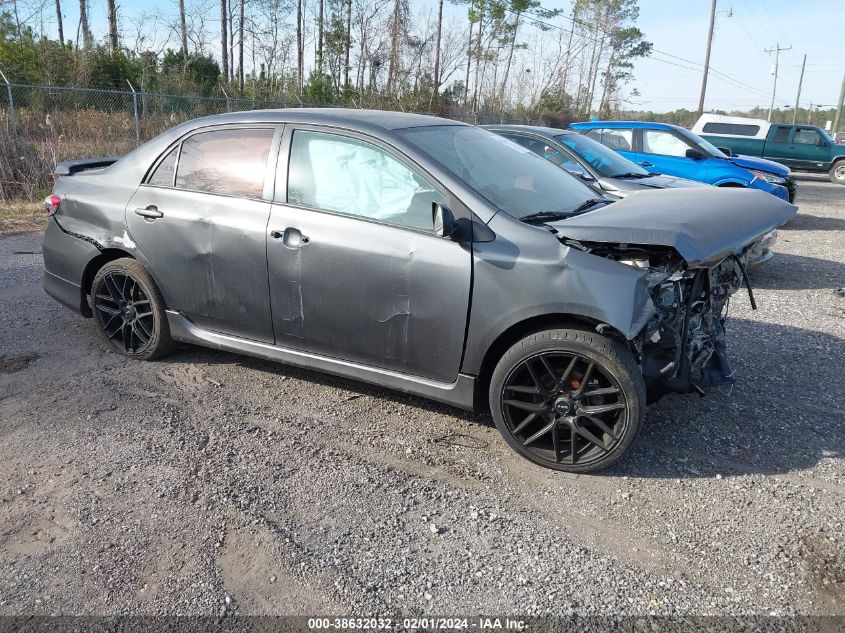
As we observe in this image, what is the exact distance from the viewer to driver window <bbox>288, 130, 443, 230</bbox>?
3459 mm

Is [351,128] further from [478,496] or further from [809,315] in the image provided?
[809,315]

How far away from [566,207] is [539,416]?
129 cm

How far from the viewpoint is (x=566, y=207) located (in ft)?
12.5

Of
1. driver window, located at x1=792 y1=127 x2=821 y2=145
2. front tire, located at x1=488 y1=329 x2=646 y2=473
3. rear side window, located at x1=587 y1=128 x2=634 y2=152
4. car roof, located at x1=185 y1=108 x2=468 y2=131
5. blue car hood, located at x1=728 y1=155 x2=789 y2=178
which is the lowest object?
front tire, located at x1=488 y1=329 x2=646 y2=473

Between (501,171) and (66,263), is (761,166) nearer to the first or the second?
(501,171)

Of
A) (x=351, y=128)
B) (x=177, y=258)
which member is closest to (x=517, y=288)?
(x=351, y=128)

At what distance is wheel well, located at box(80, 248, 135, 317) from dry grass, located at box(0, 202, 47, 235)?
17.5ft

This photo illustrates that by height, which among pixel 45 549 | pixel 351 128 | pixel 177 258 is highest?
pixel 351 128

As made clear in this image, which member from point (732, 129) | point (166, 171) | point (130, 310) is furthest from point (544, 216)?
point (732, 129)

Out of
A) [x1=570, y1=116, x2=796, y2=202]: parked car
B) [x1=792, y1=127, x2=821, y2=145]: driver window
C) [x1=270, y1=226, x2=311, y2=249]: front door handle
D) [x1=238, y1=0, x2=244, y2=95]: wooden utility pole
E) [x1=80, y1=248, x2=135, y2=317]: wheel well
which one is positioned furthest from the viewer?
[x1=238, y1=0, x2=244, y2=95]: wooden utility pole

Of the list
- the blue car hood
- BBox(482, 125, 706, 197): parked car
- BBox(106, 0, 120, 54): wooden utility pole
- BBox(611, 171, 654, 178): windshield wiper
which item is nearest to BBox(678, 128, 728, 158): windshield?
the blue car hood

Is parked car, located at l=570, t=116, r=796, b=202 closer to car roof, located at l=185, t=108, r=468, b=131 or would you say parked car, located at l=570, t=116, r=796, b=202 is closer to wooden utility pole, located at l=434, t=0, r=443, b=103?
car roof, located at l=185, t=108, r=468, b=131

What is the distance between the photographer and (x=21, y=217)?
986cm

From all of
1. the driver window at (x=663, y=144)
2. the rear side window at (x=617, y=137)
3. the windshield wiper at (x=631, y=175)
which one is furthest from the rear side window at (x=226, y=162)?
the driver window at (x=663, y=144)
